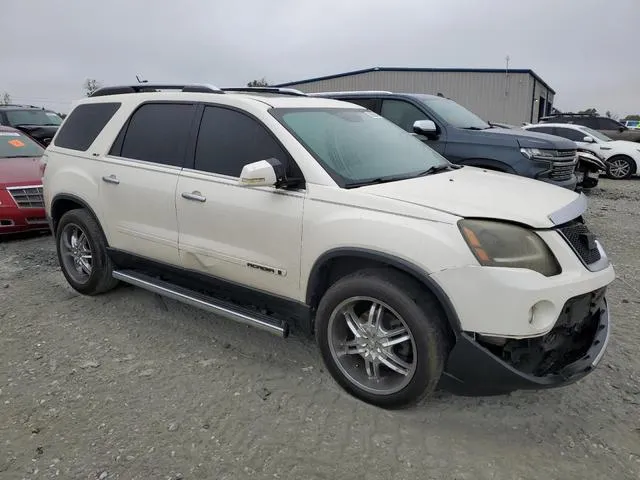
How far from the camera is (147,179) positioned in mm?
4078

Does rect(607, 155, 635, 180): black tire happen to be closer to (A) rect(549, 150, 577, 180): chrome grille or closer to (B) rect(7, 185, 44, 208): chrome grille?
(A) rect(549, 150, 577, 180): chrome grille

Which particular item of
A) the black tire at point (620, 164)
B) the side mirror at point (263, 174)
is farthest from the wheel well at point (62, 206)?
the black tire at point (620, 164)

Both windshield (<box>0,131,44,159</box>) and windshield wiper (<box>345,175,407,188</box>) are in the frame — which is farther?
windshield (<box>0,131,44,159</box>)

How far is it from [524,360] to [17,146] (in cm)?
829

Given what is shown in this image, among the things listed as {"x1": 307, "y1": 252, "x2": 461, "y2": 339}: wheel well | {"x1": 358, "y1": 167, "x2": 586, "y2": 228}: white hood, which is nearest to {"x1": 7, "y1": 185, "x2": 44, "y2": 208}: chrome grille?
{"x1": 307, "y1": 252, "x2": 461, "y2": 339}: wheel well

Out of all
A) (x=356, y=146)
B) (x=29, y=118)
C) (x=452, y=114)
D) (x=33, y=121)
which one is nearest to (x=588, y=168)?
(x=452, y=114)

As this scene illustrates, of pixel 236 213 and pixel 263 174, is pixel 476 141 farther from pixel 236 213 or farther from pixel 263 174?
pixel 263 174

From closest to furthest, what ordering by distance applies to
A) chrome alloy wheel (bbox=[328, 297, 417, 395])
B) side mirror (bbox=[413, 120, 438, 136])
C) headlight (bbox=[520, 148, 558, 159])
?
chrome alloy wheel (bbox=[328, 297, 417, 395]) < headlight (bbox=[520, 148, 558, 159]) < side mirror (bbox=[413, 120, 438, 136])

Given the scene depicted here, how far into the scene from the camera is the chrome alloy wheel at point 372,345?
297cm

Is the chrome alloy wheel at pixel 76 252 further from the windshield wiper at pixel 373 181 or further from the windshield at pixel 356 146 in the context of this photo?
the windshield wiper at pixel 373 181

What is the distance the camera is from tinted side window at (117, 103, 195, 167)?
3990mm

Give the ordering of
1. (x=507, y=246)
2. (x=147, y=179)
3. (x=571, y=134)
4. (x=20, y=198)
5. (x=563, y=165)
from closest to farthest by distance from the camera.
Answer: (x=507, y=246), (x=147, y=179), (x=20, y=198), (x=563, y=165), (x=571, y=134)

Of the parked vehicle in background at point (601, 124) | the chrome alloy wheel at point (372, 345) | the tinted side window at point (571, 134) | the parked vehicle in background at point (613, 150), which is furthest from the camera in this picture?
the parked vehicle in background at point (601, 124)

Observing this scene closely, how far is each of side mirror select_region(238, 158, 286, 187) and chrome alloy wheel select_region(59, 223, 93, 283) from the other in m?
2.32
